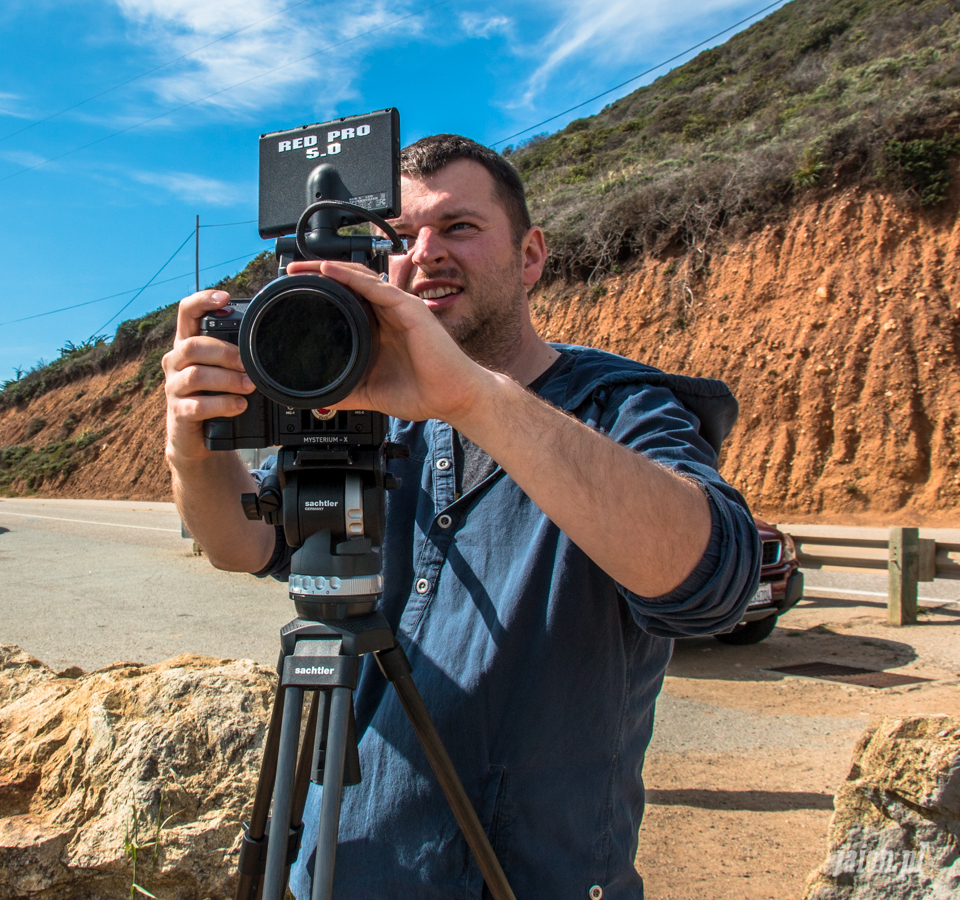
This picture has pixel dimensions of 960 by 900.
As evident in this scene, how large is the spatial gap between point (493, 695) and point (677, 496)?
0.48m

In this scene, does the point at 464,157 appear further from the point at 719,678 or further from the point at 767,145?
the point at 767,145

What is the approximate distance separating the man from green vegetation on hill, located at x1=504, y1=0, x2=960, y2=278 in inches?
642

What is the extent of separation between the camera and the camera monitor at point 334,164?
148 cm

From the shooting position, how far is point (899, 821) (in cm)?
204

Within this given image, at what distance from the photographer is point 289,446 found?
1.34 meters

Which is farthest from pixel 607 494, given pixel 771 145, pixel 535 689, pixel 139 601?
pixel 771 145

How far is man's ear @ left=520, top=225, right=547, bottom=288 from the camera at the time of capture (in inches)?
76.9

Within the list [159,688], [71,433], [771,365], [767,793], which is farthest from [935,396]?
[71,433]

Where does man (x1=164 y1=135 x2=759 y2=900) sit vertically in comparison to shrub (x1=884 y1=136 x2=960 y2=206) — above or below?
below

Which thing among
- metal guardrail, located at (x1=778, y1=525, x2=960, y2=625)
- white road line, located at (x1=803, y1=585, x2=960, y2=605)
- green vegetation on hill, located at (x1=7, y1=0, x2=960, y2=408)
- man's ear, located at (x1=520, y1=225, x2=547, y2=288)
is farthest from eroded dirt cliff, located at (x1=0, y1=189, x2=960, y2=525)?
man's ear, located at (x1=520, y1=225, x2=547, y2=288)

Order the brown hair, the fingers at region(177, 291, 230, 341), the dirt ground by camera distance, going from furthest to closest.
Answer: the dirt ground → the brown hair → the fingers at region(177, 291, 230, 341)

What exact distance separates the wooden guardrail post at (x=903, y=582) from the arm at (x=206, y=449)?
634 centimetres

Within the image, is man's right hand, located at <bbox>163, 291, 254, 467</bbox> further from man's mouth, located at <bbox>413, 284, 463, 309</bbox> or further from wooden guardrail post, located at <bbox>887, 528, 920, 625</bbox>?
wooden guardrail post, located at <bbox>887, 528, 920, 625</bbox>

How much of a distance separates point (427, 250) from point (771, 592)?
4984 millimetres
